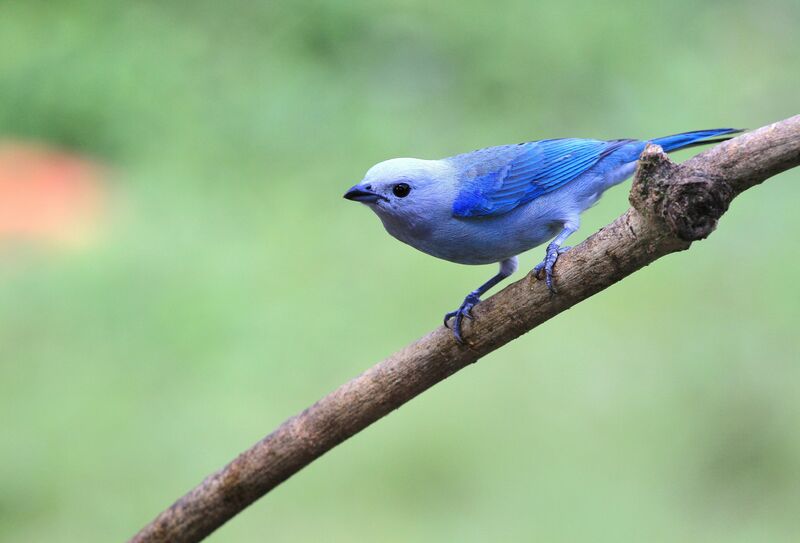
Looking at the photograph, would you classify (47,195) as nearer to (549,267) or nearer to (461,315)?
(461,315)

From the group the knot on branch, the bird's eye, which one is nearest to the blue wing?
the bird's eye

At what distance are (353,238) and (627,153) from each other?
3290mm

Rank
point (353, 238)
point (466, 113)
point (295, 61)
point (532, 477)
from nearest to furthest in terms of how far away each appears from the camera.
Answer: point (532, 477) → point (353, 238) → point (466, 113) → point (295, 61)

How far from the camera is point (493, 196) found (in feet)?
10.1

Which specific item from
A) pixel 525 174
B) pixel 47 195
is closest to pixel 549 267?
pixel 525 174

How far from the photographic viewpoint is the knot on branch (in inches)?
85.4

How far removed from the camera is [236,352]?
5.71 m

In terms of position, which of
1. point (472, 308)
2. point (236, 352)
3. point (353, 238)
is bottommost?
point (472, 308)

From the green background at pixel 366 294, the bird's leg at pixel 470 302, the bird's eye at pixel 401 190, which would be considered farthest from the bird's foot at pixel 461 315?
the green background at pixel 366 294

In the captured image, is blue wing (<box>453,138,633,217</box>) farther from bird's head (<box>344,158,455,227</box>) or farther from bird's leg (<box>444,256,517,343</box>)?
bird's leg (<box>444,256,517,343</box>)

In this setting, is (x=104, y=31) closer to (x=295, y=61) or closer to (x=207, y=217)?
(x=295, y=61)

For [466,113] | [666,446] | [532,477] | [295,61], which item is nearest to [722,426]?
[666,446]

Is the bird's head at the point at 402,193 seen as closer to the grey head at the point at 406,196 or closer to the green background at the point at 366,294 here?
the grey head at the point at 406,196

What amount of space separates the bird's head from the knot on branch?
0.85 metres
